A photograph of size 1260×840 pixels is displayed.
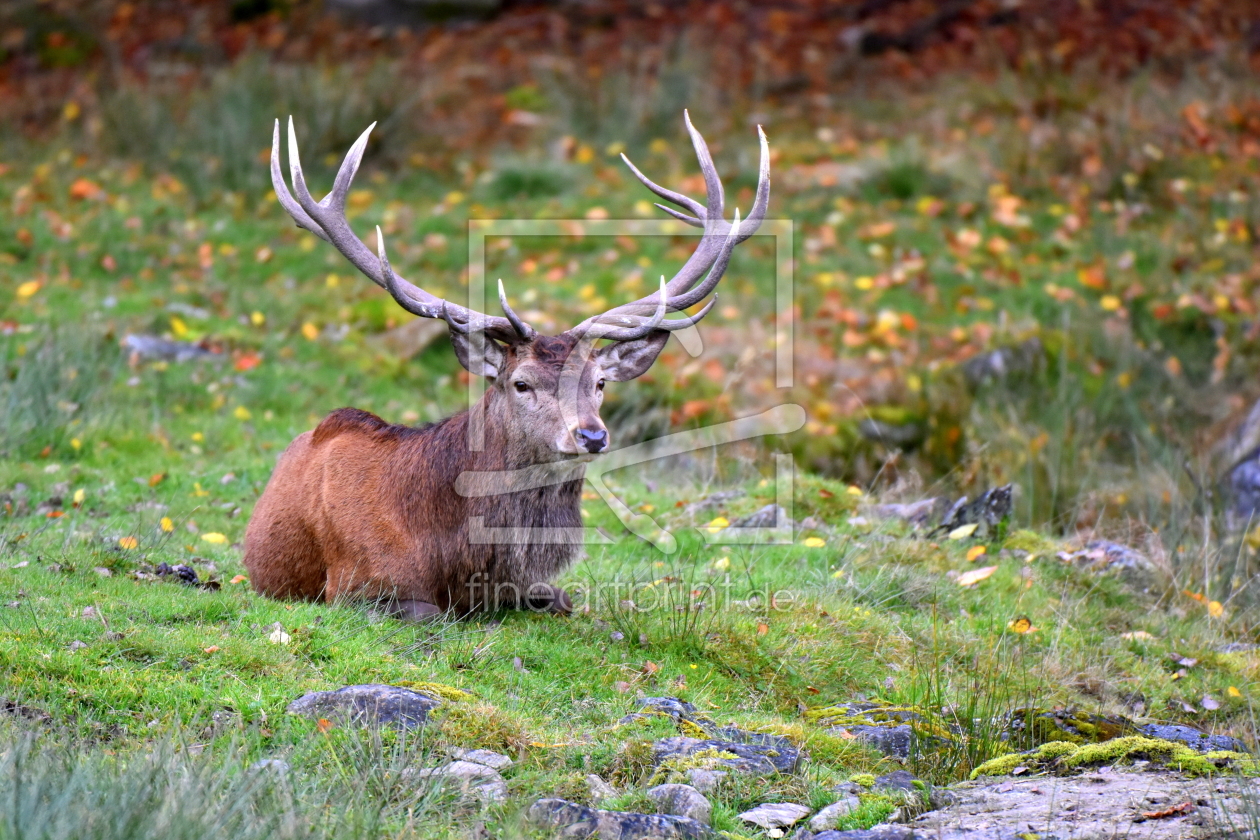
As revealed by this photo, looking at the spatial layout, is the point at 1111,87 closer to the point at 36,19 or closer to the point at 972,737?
the point at 972,737

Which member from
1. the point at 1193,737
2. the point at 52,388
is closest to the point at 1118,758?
the point at 1193,737

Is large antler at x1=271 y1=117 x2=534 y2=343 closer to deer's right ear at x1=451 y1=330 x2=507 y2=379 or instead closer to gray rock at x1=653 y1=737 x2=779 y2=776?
deer's right ear at x1=451 y1=330 x2=507 y2=379

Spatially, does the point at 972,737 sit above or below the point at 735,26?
below

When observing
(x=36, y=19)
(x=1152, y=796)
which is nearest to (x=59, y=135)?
(x=36, y=19)

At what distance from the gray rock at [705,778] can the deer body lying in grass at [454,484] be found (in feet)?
4.62

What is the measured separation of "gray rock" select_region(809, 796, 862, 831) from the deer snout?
5.27ft

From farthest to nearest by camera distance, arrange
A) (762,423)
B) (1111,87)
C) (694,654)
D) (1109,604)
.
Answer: (1111,87) → (762,423) → (1109,604) → (694,654)

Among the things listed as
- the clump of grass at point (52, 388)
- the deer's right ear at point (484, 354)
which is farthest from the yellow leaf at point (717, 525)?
the clump of grass at point (52, 388)

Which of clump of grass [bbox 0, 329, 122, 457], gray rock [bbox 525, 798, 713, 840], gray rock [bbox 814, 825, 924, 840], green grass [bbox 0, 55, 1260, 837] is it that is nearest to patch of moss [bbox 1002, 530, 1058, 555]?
green grass [bbox 0, 55, 1260, 837]

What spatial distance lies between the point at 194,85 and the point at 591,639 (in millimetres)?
11506

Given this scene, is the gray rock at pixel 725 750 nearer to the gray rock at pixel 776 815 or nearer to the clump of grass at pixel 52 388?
the gray rock at pixel 776 815

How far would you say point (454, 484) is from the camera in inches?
→ 219

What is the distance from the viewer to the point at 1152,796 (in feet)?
13.7

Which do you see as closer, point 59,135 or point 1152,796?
point 1152,796
